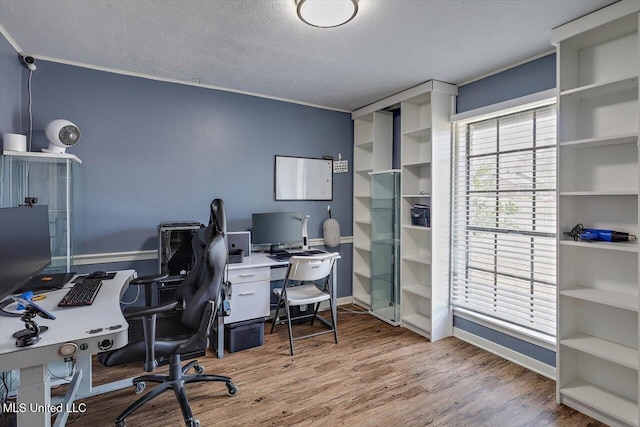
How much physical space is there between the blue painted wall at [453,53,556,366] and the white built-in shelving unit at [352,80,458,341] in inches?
5.9

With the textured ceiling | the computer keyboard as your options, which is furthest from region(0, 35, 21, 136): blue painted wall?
the computer keyboard

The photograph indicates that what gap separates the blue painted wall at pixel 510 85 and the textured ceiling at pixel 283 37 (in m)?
0.10

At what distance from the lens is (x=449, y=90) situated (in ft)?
10.6

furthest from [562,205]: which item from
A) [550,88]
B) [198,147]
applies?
[198,147]

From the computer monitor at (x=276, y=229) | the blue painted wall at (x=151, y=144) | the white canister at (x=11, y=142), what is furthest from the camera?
the computer monitor at (x=276, y=229)

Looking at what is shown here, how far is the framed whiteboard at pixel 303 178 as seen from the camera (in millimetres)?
3840

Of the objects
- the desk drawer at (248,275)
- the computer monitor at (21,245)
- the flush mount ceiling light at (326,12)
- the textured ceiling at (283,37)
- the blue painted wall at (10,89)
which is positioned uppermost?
the textured ceiling at (283,37)

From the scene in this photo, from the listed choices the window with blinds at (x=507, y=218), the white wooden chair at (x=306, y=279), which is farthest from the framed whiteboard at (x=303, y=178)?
the window with blinds at (x=507, y=218)

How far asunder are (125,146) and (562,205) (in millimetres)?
3511

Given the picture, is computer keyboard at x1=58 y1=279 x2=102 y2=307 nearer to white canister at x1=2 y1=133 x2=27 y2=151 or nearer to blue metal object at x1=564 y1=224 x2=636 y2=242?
white canister at x1=2 y1=133 x2=27 y2=151

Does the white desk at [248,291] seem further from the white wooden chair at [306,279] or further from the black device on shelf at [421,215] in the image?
the black device on shelf at [421,215]

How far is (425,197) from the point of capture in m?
3.47

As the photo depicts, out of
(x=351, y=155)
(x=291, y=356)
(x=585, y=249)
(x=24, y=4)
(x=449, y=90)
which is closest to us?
(x=24, y=4)

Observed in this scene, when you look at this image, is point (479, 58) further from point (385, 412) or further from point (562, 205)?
point (385, 412)
